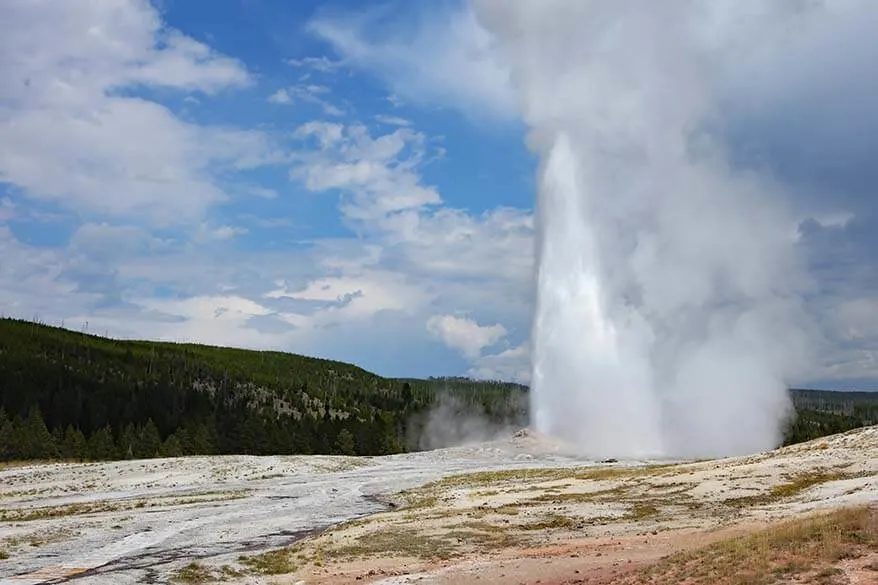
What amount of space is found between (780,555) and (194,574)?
18.2m

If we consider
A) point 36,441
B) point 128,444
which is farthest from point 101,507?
point 128,444

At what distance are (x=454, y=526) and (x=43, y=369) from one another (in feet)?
492

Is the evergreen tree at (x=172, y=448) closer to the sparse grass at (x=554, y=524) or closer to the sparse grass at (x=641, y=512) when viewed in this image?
the sparse grass at (x=641, y=512)

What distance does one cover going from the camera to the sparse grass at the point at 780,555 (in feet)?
61.3

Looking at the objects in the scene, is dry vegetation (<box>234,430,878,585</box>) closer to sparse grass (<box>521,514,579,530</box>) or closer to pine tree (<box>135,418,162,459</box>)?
sparse grass (<box>521,514,579,530</box>)

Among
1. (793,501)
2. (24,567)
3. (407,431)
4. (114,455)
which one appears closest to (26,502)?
(24,567)

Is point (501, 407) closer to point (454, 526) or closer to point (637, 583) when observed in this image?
point (454, 526)

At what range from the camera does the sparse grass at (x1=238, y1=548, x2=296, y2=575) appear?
91.4 feet

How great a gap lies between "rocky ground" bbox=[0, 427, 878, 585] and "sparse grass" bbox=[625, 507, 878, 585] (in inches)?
2.5

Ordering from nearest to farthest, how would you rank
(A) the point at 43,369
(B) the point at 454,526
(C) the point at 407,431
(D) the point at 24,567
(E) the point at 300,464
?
(D) the point at 24,567
(B) the point at 454,526
(E) the point at 300,464
(C) the point at 407,431
(A) the point at 43,369

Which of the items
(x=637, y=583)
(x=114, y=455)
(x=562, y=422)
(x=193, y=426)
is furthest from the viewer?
(x=193, y=426)

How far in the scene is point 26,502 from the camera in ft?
185

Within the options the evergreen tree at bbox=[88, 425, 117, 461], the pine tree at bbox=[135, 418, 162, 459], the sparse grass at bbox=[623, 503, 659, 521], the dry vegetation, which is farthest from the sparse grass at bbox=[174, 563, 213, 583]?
the pine tree at bbox=[135, 418, 162, 459]

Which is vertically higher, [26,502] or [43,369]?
[43,369]
